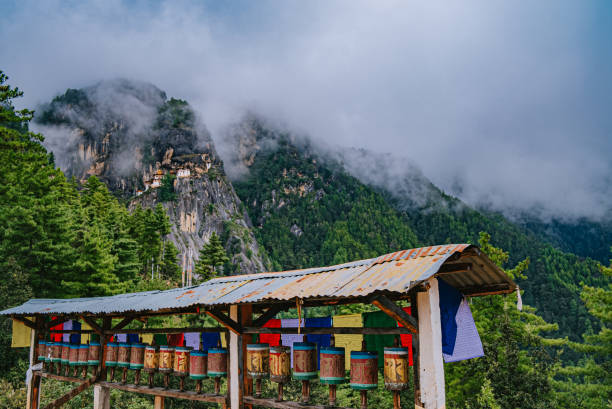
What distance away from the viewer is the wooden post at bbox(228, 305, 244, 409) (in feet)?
20.5

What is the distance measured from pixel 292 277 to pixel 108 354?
477cm

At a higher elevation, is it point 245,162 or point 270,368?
point 245,162

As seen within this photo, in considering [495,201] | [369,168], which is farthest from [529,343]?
[495,201]

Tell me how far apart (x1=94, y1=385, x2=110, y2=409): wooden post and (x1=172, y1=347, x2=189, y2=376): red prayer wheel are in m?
2.44

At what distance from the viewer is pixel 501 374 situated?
54.9ft

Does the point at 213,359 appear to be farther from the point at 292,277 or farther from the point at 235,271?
the point at 235,271

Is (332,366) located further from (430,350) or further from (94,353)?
(94,353)

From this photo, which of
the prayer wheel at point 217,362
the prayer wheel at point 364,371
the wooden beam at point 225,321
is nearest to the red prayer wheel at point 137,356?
the prayer wheel at point 217,362

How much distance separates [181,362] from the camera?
706 cm

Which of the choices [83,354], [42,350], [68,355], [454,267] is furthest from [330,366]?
[42,350]

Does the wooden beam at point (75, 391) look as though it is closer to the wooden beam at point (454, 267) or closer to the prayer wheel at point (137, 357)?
the prayer wheel at point (137, 357)

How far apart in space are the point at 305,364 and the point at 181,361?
262 centimetres

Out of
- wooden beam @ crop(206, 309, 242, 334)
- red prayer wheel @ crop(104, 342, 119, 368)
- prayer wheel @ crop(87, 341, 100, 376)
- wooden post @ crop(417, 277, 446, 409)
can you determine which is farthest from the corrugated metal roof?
prayer wheel @ crop(87, 341, 100, 376)

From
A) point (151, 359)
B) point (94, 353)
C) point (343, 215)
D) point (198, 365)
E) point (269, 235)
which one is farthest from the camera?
point (343, 215)
